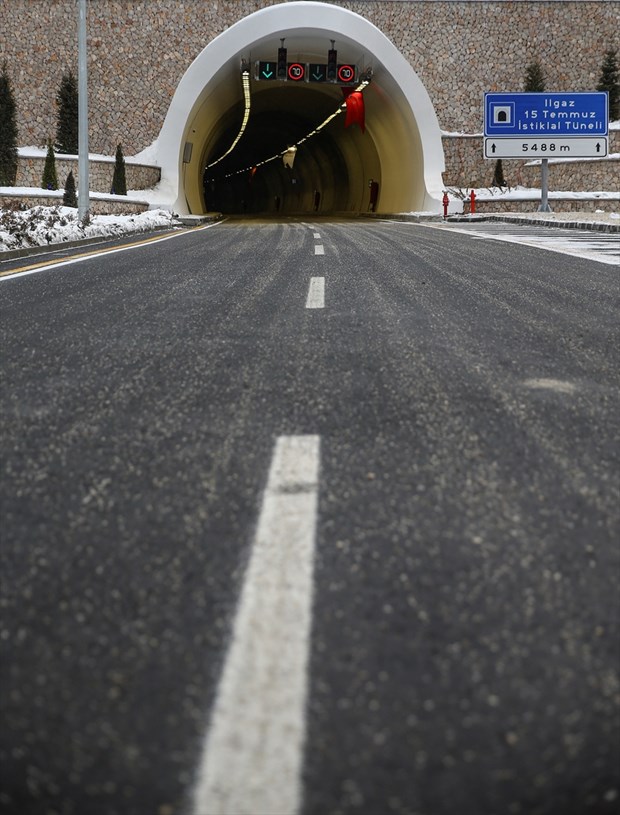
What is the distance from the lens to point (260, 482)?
265 cm

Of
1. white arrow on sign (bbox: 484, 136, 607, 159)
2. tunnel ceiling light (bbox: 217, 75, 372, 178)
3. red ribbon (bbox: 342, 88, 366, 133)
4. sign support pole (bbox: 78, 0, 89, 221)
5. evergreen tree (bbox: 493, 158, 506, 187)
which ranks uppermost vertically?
tunnel ceiling light (bbox: 217, 75, 372, 178)

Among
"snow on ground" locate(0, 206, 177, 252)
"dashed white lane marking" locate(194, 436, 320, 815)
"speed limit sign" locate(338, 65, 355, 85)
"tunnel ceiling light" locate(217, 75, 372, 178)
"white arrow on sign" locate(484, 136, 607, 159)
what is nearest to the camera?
"dashed white lane marking" locate(194, 436, 320, 815)

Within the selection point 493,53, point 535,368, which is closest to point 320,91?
point 493,53

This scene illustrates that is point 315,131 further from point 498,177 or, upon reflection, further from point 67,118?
point 67,118

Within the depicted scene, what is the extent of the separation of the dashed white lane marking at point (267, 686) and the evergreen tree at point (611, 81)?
44785 mm

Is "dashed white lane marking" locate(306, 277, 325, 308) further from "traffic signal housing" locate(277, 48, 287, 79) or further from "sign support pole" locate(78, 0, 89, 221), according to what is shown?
"traffic signal housing" locate(277, 48, 287, 79)

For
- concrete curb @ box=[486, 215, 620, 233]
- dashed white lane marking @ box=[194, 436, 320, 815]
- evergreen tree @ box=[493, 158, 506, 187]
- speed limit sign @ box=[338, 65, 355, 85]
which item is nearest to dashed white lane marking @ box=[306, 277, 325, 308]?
dashed white lane marking @ box=[194, 436, 320, 815]

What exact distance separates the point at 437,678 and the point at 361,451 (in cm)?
140

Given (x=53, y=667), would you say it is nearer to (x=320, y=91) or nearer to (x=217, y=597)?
(x=217, y=597)

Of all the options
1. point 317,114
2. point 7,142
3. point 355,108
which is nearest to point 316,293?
point 355,108

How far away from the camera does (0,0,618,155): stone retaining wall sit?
4059 centimetres

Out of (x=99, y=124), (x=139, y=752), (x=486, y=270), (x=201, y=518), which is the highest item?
(x=99, y=124)

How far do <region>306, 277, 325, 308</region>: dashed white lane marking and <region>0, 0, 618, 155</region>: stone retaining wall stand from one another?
35082mm

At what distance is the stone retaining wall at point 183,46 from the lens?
40.6 m
